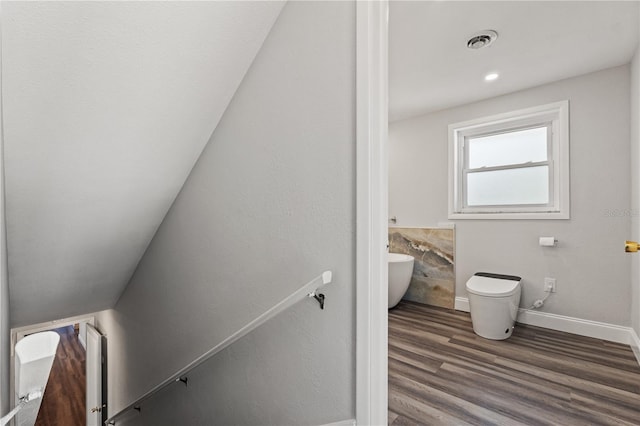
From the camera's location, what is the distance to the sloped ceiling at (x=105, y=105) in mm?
1054

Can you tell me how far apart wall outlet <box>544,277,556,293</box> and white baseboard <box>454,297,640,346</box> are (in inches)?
9.0

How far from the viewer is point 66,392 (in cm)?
440

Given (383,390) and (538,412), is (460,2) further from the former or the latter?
(538,412)

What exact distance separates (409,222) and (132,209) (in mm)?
2862

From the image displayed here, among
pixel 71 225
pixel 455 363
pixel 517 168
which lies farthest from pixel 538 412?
pixel 71 225

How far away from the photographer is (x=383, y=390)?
1004 mm

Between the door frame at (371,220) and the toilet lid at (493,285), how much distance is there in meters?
1.92

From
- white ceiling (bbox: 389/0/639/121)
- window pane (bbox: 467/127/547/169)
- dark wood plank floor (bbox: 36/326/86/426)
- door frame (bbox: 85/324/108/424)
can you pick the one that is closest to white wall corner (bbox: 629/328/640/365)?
window pane (bbox: 467/127/547/169)

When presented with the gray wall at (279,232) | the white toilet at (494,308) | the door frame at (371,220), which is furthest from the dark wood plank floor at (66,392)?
the white toilet at (494,308)

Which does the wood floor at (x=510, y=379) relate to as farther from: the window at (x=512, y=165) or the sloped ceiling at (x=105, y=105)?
the sloped ceiling at (x=105, y=105)

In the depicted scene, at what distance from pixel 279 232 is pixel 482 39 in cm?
195

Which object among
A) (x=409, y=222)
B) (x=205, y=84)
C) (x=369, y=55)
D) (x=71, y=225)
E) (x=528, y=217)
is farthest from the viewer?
(x=409, y=222)

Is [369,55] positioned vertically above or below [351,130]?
above

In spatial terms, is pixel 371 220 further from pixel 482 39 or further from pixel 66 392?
pixel 66 392
